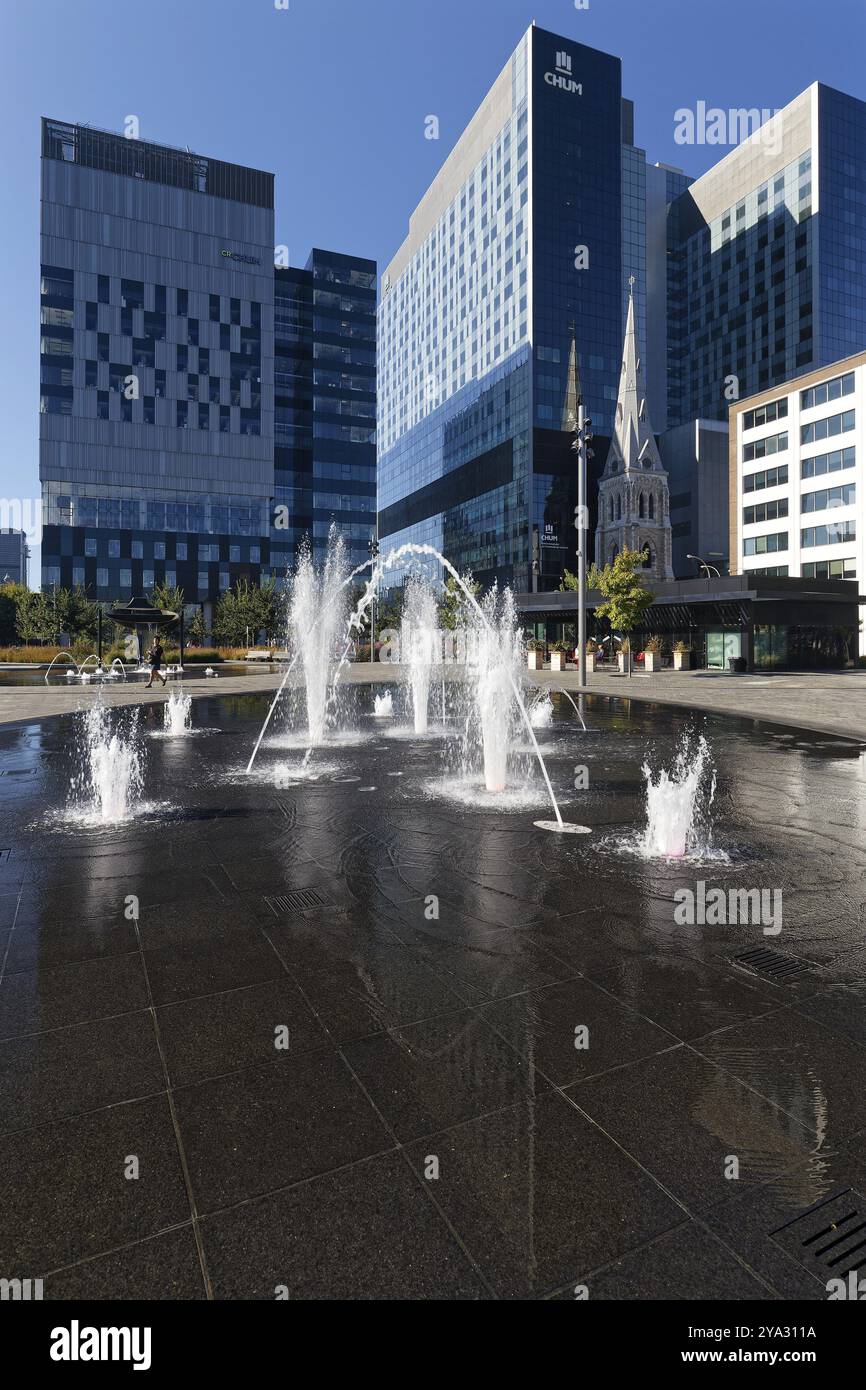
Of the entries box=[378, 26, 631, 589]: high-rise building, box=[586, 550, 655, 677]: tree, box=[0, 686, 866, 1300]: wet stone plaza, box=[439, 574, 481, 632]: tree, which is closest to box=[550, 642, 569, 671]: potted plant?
box=[586, 550, 655, 677]: tree

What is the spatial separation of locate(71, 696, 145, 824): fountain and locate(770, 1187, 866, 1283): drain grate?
7.73 meters

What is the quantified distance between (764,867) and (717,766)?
5.60 metres

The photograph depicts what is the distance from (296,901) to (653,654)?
143ft

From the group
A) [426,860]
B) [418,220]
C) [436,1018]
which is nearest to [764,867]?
[426,860]

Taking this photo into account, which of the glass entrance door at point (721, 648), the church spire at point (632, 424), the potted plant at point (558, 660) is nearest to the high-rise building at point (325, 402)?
the church spire at point (632, 424)

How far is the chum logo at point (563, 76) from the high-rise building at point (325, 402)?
33257mm

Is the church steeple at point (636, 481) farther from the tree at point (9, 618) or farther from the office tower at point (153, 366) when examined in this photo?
the tree at point (9, 618)

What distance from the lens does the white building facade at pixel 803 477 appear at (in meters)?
58.8

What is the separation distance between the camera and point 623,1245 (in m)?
2.43

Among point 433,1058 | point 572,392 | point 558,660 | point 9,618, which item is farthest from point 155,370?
point 433,1058

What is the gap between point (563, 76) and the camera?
8875 centimetres

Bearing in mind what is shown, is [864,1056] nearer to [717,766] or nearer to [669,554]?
[717,766]

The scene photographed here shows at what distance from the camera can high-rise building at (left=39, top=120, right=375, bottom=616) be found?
281ft

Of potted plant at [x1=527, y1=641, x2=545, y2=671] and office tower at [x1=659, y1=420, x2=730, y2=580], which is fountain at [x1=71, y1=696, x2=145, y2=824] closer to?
potted plant at [x1=527, y1=641, x2=545, y2=671]
